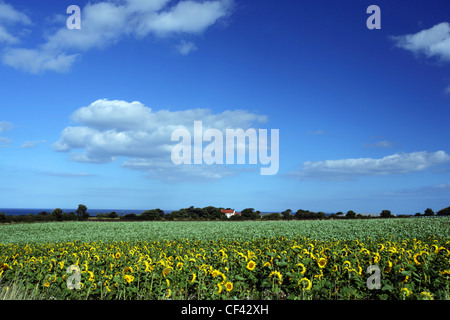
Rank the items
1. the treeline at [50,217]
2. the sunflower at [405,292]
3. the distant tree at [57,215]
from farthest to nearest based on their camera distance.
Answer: the distant tree at [57,215] → the treeline at [50,217] → the sunflower at [405,292]

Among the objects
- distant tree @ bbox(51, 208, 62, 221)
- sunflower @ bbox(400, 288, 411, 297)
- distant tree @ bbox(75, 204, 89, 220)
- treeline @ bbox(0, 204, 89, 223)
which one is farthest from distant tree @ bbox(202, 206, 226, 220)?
sunflower @ bbox(400, 288, 411, 297)

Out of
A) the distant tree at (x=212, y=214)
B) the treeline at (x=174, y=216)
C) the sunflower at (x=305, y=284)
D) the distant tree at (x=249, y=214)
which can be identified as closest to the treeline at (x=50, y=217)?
the treeline at (x=174, y=216)

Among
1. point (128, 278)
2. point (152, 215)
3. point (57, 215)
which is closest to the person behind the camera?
point (128, 278)

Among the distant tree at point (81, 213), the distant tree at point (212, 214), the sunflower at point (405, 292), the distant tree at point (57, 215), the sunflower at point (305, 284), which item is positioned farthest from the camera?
the distant tree at point (212, 214)

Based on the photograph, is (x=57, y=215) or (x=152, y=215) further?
(x=152, y=215)

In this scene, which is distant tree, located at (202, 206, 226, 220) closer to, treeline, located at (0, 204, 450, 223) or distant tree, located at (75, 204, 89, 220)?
treeline, located at (0, 204, 450, 223)

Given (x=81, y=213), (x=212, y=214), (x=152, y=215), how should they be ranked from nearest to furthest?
1. (x=152, y=215)
2. (x=81, y=213)
3. (x=212, y=214)

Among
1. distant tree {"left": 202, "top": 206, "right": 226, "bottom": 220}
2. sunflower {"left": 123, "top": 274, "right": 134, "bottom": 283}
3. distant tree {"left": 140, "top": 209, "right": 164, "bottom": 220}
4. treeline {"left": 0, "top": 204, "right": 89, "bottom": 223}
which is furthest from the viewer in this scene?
distant tree {"left": 202, "top": 206, "right": 226, "bottom": 220}

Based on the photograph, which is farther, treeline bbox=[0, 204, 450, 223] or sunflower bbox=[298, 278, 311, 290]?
treeline bbox=[0, 204, 450, 223]

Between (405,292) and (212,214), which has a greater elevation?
(405,292)

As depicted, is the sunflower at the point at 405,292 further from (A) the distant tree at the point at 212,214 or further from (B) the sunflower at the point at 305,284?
(A) the distant tree at the point at 212,214

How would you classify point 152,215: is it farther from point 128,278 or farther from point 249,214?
point 128,278

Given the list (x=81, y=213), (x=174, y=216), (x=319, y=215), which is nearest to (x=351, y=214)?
(x=319, y=215)

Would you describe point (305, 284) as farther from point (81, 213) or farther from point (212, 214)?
point (81, 213)
